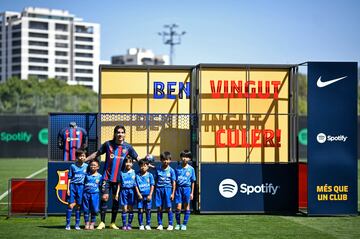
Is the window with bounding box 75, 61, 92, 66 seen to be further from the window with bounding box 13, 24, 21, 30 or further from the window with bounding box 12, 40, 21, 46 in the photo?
the window with bounding box 13, 24, 21, 30

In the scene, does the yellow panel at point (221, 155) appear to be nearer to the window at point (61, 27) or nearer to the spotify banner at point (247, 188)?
the spotify banner at point (247, 188)

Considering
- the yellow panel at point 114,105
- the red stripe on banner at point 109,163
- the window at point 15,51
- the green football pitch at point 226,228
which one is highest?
the window at point 15,51

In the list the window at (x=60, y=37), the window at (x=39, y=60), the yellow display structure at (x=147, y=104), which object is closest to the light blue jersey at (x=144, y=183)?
the yellow display structure at (x=147, y=104)

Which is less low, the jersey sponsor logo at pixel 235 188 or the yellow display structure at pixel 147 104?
the yellow display structure at pixel 147 104

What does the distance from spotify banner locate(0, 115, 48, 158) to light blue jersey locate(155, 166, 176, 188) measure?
2855 cm

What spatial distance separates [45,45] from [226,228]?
166m

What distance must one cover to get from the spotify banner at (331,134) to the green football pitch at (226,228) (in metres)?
0.55

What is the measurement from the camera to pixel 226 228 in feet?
53.2

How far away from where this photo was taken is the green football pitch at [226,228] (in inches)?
593

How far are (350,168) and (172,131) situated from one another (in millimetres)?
4417

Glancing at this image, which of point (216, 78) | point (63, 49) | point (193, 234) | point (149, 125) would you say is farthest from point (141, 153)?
point (63, 49)

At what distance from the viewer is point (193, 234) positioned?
15219 millimetres

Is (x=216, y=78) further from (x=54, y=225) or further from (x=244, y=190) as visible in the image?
(x=54, y=225)

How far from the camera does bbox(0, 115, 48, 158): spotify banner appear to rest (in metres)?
43.8
